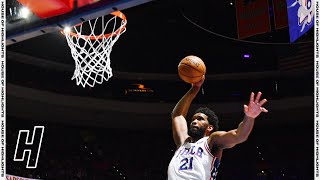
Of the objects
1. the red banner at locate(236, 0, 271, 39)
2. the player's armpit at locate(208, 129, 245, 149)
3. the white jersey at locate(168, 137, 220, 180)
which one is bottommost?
the white jersey at locate(168, 137, 220, 180)

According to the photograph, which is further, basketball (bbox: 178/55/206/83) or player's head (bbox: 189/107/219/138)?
basketball (bbox: 178/55/206/83)

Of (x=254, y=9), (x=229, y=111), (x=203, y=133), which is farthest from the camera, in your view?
(x=229, y=111)

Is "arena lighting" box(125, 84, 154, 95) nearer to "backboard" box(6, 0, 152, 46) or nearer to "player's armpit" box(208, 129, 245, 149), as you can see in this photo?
"backboard" box(6, 0, 152, 46)

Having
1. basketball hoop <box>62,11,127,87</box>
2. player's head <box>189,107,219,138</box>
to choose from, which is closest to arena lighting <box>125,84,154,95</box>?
basketball hoop <box>62,11,127,87</box>

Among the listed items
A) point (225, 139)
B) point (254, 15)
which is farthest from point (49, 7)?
point (254, 15)

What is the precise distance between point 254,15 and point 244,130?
482cm

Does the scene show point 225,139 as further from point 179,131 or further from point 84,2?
point 84,2

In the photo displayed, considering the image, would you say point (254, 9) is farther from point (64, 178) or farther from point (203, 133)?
point (64, 178)

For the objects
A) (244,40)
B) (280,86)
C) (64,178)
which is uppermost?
(244,40)

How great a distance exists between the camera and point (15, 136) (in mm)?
10828

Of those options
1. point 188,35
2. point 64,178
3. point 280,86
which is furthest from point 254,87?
point 64,178

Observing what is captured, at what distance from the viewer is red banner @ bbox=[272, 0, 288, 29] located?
7.96 metres

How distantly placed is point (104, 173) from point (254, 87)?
377 cm

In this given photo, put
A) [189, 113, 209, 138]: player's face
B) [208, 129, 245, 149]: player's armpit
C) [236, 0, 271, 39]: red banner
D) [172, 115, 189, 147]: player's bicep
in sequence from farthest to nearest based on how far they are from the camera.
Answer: [236, 0, 271, 39]: red banner → [172, 115, 189, 147]: player's bicep → [189, 113, 209, 138]: player's face → [208, 129, 245, 149]: player's armpit
